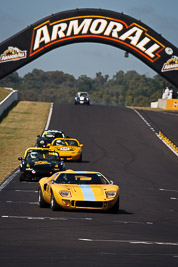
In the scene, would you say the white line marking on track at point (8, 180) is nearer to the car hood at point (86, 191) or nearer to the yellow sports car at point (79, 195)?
the yellow sports car at point (79, 195)

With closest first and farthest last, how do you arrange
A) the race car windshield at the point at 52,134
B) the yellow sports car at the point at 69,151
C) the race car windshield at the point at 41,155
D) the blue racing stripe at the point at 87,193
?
the blue racing stripe at the point at 87,193 < the race car windshield at the point at 41,155 < the yellow sports car at the point at 69,151 < the race car windshield at the point at 52,134

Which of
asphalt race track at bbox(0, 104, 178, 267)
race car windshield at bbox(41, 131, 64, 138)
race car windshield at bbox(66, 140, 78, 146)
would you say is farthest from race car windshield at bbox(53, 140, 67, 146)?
race car windshield at bbox(41, 131, 64, 138)

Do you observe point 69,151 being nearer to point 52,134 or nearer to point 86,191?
point 52,134

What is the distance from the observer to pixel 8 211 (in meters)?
18.2

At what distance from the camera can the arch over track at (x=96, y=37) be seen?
42.7 metres

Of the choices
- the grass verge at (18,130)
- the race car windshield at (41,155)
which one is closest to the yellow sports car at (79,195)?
the grass verge at (18,130)

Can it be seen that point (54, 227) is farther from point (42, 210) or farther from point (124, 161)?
point (124, 161)

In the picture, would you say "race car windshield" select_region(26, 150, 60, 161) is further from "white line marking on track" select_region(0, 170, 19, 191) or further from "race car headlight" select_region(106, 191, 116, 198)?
"race car headlight" select_region(106, 191, 116, 198)

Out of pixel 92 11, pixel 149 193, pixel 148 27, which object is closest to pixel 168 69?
pixel 148 27

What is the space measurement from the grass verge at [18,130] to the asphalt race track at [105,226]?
4136 millimetres

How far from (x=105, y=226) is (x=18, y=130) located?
4444 cm

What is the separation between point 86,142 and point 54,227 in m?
34.6

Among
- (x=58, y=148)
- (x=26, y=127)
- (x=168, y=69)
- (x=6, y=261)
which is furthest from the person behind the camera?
(x=26, y=127)

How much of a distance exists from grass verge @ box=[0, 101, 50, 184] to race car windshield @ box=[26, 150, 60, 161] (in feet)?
4.53
